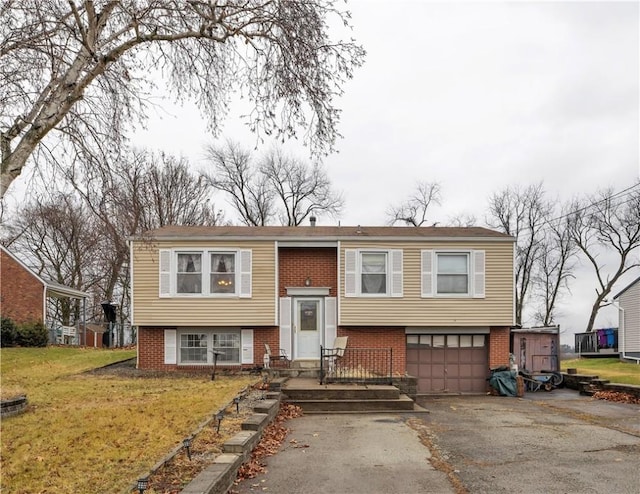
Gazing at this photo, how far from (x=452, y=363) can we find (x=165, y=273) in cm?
969

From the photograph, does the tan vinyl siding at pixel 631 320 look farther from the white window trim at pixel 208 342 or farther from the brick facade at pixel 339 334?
the white window trim at pixel 208 342

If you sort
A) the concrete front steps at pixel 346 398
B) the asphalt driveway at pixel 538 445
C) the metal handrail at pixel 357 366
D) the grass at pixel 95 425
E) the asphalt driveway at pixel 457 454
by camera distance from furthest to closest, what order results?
the metal handrail at pixel 357 366 → the concrete front steps at pixel 346 398 → the asphalt driveway at pixel 538 445 → the asphalt driveway at pixel 457 454 → the grass at pixel 95 425

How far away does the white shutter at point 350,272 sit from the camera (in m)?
17.9

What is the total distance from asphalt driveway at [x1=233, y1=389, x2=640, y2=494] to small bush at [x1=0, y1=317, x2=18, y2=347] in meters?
15.7

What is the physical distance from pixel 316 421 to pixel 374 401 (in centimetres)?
194

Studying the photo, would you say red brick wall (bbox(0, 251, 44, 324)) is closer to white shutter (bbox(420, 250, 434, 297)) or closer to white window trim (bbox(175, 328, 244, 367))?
white window trim (bbox(175, 328, 244, 367))

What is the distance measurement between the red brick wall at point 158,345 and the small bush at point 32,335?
7.80 m

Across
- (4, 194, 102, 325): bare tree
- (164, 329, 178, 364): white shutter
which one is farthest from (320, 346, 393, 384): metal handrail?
(4, 194, 102, 325): bare tree

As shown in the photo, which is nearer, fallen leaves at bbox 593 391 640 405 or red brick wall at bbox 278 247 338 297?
fallen leaves at bbox 593 391 640 405

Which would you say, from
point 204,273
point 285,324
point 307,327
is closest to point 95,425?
point 204,273

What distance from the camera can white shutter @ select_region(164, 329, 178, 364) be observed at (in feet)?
59.1

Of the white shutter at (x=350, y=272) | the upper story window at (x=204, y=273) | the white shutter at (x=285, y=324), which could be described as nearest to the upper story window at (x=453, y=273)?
the white shutter at (x=350, y=272)

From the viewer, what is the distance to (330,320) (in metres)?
18.3

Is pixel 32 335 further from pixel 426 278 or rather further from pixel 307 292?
pixel 426 278
